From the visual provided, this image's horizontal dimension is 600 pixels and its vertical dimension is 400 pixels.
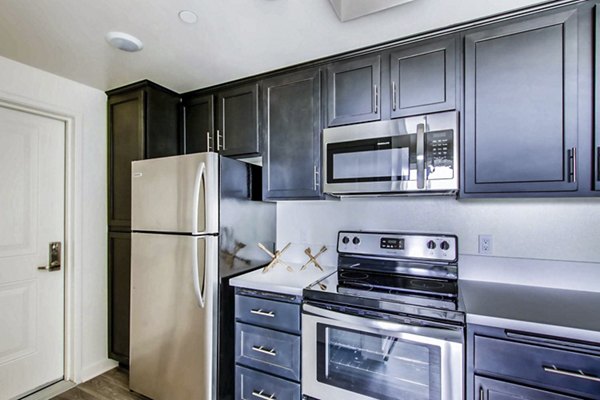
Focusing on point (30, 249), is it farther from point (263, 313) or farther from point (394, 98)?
point (394, 98)

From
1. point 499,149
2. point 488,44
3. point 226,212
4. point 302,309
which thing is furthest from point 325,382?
point 488,44

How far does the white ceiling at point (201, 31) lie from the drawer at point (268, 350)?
169cm

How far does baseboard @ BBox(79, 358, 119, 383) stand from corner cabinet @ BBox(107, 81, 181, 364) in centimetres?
8

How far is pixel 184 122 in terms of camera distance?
2.49m

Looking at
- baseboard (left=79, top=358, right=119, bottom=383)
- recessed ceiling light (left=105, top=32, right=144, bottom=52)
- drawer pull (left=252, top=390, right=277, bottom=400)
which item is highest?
recessed ceiling light (left=105, top=32, right=144, bottom=52)

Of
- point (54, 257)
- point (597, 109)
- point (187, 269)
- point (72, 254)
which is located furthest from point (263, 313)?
point (597, 109)

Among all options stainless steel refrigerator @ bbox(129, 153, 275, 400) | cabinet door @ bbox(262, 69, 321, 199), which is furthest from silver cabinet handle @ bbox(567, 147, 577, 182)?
stainless steel refrigerator @ bbox(129, 153, 275, 400)

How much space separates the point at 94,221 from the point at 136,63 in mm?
1286

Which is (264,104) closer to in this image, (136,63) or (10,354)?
(136,63)

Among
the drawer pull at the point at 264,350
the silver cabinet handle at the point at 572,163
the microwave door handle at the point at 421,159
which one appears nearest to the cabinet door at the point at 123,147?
the drawer pull at the point at 264,350

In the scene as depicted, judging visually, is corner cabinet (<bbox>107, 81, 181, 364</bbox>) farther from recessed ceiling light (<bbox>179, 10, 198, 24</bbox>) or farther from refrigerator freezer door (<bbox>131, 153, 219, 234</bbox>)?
recessed ceiling light (<bbox>179, 10, 198, 24</bbox>)

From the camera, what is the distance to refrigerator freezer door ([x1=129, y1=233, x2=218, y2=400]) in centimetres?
179

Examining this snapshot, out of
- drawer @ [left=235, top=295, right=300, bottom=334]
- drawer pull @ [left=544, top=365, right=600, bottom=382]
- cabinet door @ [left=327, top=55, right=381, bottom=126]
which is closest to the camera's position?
drawer pull @ [left=544, top=365, right=600, bottom=382]

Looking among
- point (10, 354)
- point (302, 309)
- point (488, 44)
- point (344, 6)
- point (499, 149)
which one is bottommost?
point (10, 354)
